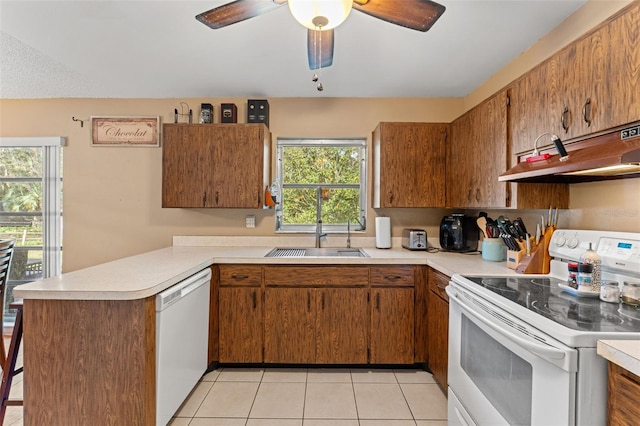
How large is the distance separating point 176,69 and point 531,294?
2.80 metres

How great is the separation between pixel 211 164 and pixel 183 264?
1.02m

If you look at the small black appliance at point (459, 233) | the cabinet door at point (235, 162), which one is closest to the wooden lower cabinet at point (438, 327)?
the small black appliance at point (459, 233)

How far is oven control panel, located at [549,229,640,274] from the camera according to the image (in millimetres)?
1299

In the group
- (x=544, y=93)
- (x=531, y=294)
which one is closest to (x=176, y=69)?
(x=544, y=93)

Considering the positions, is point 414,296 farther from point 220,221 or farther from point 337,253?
point 220,221

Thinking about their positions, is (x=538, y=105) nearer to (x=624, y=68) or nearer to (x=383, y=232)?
(x=624, y=68)

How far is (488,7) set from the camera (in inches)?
67.9

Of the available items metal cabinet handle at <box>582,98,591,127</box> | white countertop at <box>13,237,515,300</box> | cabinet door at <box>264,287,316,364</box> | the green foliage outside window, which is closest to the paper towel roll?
white countertop at <box>13,237,515,300</box>

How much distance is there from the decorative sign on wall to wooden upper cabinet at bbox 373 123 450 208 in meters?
2.23

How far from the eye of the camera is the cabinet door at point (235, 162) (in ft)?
8.93

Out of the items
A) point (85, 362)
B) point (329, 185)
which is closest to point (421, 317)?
point (329, 185)

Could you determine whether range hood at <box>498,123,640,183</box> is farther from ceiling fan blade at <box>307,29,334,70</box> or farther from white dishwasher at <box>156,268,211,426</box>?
white dishwasher at <box>156,268,211,426</box>

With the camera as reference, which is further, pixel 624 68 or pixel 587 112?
pixel 587 112

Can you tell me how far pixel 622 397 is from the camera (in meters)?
0.82
